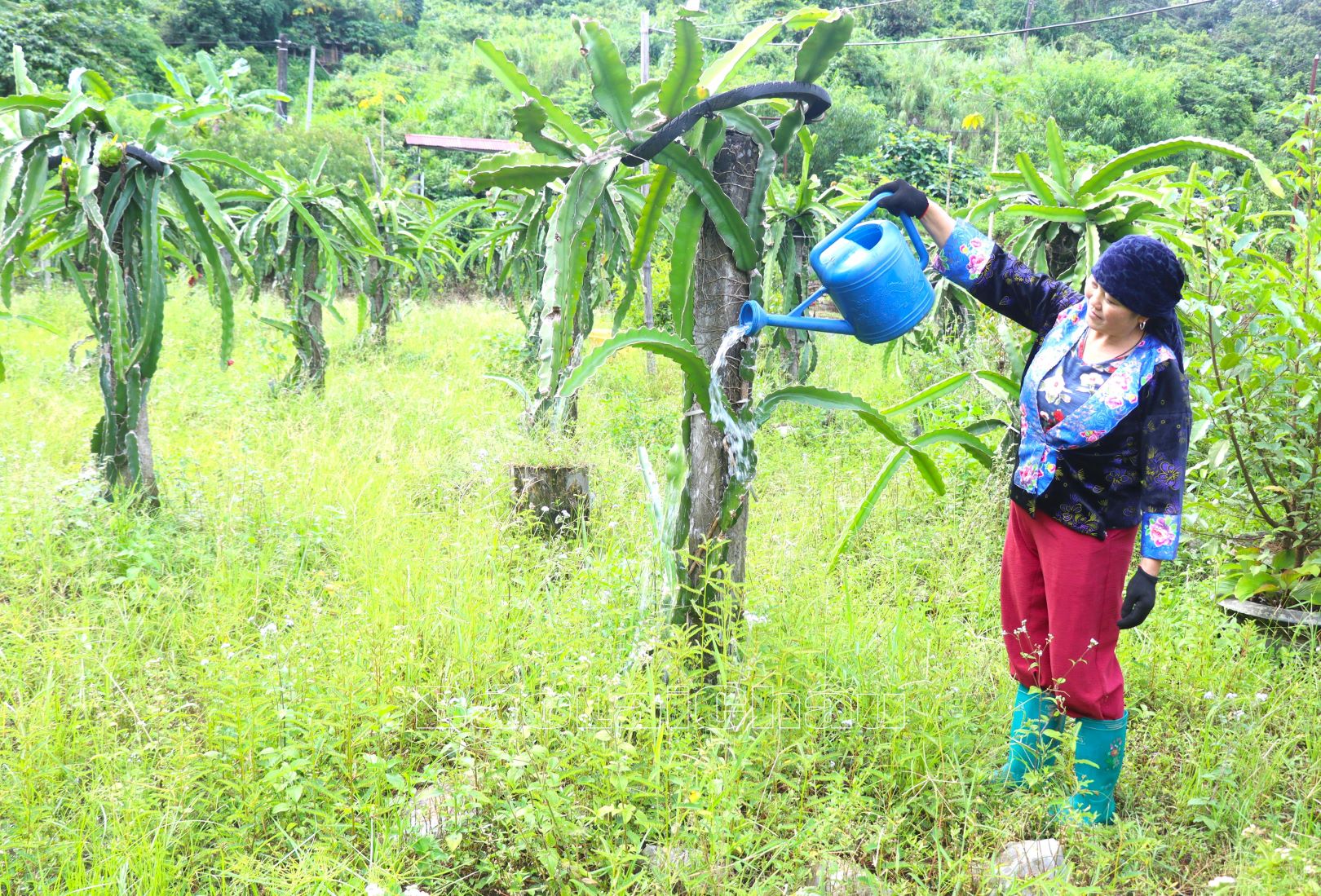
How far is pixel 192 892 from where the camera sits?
1.77 metres

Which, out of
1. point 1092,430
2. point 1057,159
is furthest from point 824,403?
point 1057,159

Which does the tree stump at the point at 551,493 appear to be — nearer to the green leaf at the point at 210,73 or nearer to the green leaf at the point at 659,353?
the green leaf at the point at 659,353

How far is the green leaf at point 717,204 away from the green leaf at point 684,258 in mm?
37

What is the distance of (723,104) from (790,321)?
568mm

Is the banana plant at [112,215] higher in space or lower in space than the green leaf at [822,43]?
lower

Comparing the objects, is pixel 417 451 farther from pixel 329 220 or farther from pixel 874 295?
pixel 874 295

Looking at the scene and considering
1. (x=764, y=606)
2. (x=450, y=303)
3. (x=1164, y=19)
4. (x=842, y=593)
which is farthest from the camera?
(x=1164, y=19)

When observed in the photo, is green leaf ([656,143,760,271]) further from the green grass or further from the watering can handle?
the green grass

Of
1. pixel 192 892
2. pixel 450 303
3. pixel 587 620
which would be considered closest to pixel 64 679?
pixel 192 892

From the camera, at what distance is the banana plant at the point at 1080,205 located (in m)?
3.20

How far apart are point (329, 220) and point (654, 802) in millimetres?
5432

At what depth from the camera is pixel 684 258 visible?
219cm

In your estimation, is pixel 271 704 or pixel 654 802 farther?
pixel 271 704

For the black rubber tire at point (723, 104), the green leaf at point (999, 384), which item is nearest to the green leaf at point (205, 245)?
the black rubber tire at point (723, 104)
